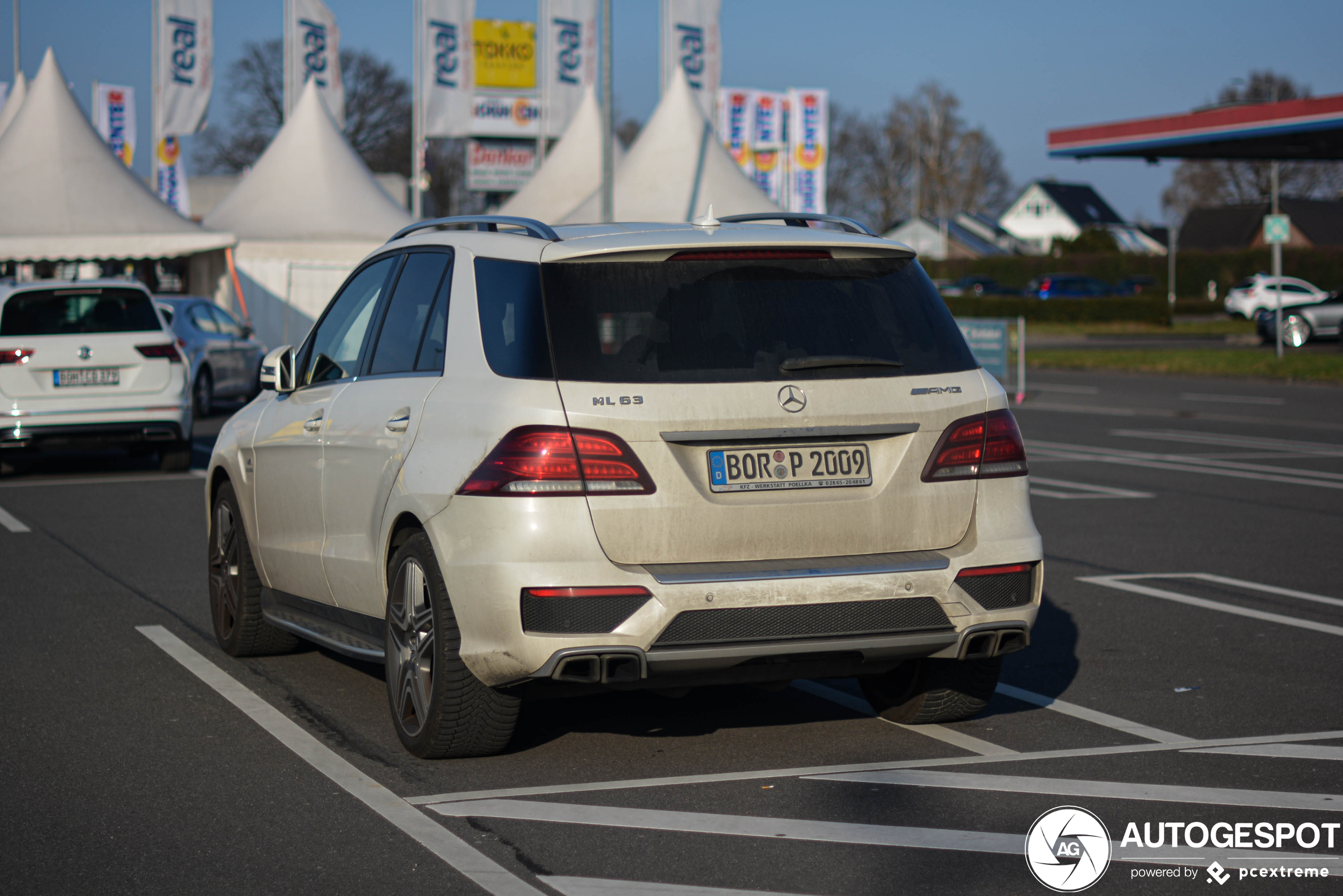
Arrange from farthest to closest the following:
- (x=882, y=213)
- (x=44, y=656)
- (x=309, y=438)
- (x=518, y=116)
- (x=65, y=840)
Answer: (x=882, y=213)
(x=518, y=116)
(x=44, y=656)
(x=309, y=438)
(x=65, y=840)

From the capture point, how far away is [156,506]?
42.3ft

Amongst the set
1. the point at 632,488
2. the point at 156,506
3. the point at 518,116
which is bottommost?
the point at 156,506

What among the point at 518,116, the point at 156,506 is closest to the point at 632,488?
the point at 156,506

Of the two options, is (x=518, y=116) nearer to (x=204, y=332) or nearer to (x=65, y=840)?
Answer: (x=204, y=332)

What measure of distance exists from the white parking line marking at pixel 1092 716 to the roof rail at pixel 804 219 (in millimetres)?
Answer: 1954

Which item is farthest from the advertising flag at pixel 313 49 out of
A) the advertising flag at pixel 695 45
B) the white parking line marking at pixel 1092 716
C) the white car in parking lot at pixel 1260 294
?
the white parking line marking at pixel 1092 716

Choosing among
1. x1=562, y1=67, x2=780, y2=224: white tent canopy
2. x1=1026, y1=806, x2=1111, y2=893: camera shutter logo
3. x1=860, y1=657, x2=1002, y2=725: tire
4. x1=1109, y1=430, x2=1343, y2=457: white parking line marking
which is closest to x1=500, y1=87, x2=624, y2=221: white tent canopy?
x1=562, y1=67, x2=780, y2=224: white tent canopy

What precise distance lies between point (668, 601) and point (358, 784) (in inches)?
46.9

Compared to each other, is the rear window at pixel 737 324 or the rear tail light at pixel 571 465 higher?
the rear window at pixel 737 324

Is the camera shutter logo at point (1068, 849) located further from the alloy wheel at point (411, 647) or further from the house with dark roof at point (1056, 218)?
the house with dark roof at point (1056, 218)

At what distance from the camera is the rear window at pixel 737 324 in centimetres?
486

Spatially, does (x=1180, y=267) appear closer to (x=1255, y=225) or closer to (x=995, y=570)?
(x=1255, y=225)

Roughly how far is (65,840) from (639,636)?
1.70m

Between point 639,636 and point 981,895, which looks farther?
point 639,636
